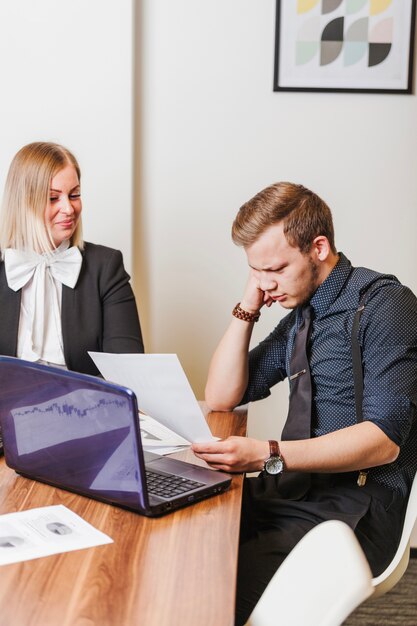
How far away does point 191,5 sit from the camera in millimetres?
2682

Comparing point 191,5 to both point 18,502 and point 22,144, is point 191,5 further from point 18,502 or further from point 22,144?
point 18,502

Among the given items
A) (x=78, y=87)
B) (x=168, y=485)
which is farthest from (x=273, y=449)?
(x=78, y=87)

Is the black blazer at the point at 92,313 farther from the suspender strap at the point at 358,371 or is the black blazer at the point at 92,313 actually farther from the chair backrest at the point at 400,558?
the chair backrest at the point at 400,558

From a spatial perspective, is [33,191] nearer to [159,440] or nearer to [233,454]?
[159,440]

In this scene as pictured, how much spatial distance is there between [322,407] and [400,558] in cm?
36

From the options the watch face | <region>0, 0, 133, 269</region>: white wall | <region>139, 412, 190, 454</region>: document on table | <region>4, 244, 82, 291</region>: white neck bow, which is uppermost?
<region>0, 0, 133, 269</region>: white wall

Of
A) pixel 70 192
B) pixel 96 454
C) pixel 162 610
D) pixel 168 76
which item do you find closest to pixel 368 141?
pixel 168 76

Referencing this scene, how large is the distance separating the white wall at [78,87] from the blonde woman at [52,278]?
0.92ft

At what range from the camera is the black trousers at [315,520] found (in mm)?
1476

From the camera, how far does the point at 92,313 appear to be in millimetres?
2393

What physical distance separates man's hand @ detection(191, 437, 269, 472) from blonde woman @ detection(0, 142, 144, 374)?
0.95 m

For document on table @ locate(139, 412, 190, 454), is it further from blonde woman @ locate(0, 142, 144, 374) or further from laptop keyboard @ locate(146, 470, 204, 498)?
blonde woman @ locate(0, 142, 144, 374)

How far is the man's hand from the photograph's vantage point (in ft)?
4.72

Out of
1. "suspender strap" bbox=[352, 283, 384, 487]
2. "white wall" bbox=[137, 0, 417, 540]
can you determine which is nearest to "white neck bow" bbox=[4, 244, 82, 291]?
"white wall" bbox=[137, 0, 417, 540]
